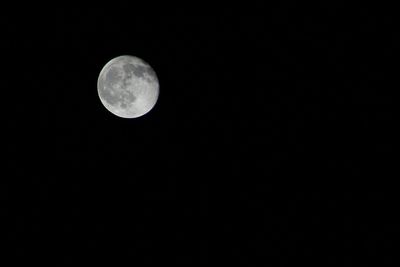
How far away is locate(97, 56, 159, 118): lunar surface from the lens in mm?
3820

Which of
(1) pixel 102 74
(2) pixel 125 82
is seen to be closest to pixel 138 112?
(2) pixel 125 82

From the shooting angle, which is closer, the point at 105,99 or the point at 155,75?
the point at 105,99

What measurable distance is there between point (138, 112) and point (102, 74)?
0.81 m

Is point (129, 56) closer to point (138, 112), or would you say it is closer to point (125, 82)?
Result: point (125, 82)

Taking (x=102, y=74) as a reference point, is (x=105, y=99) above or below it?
below

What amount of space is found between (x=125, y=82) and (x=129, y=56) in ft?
1.92

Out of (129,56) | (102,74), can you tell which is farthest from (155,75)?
(102,74)

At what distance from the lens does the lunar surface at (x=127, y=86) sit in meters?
3.82

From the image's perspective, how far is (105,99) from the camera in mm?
3996

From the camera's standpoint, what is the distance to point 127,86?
379 cm

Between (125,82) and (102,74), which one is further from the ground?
(102,74)

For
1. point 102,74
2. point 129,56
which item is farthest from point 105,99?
point 129,56

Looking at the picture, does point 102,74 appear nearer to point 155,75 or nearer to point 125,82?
point 125,82

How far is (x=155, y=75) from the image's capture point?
4.28m
